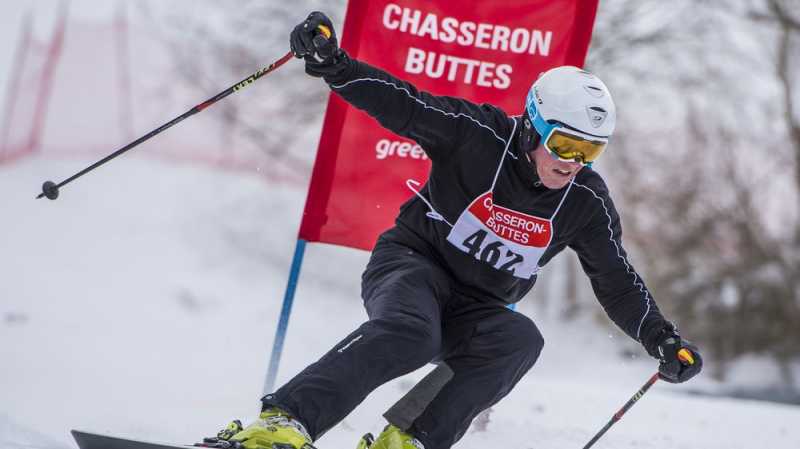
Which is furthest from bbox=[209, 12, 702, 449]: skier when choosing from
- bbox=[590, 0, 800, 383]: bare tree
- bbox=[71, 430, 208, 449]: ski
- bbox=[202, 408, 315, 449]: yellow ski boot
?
bbox=[590, 0, 800, 383]: bare tree

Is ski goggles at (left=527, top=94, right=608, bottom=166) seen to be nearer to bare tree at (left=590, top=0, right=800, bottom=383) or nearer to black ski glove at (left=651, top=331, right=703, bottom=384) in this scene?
black ski glove at (left=651, top=331, right=703, bottom=384)

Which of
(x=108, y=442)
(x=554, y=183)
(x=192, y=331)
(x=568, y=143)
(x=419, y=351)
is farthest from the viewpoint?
(x=192, y=331)

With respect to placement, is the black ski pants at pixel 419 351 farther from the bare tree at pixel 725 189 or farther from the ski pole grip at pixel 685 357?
the bare tree at pixel 725 189

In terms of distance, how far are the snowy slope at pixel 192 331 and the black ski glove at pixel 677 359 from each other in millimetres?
978

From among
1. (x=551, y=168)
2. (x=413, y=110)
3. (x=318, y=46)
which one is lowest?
(x=551, y=168)

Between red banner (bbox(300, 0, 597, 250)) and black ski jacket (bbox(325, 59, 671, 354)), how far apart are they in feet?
2.93

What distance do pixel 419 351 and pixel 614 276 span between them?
104 centimetres

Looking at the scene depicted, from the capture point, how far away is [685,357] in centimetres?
340

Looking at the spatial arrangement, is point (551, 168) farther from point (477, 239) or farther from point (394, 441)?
point (394, 441)

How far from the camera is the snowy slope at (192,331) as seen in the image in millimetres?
4727

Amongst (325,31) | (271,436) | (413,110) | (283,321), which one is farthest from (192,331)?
(271,436)

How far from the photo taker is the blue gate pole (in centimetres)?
444

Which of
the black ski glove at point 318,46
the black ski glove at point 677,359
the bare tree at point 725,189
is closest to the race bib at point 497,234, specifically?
the black ski glove at point 677,359

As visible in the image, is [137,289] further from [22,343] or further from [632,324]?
[632,324]
